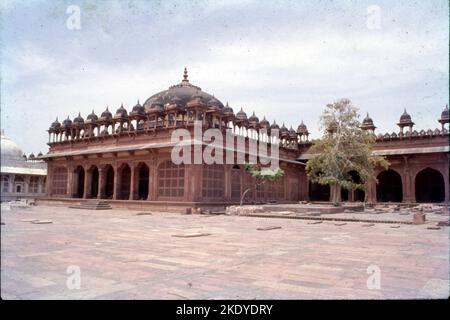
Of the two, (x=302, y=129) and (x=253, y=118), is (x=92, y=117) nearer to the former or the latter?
(x=253, y=118)

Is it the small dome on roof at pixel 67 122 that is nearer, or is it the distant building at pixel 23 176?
the small dome on roof at pixel 67 122

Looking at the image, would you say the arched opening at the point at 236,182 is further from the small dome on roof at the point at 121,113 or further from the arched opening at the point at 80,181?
the arched opening at the point at 80,181

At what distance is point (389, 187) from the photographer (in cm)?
3641

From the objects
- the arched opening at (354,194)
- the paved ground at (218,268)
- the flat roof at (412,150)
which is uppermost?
the flat roof at (412,150)

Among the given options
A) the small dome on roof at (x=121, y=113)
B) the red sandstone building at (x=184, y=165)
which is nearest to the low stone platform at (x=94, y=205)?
the red sandstone building at (x=184, y=165)

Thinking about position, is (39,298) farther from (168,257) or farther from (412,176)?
(412,176)

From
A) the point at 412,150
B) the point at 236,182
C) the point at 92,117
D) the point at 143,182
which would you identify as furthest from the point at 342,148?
the point at 92,117

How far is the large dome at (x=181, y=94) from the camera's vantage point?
33219 millimetres

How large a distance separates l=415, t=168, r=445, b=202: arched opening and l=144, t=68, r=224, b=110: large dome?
65.1ft

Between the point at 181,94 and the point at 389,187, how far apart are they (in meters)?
22.0

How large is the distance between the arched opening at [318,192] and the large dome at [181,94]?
1302 cm

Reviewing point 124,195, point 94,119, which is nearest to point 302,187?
point 124,195
